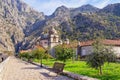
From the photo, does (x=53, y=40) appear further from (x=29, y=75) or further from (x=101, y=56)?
(x=101, y=56)

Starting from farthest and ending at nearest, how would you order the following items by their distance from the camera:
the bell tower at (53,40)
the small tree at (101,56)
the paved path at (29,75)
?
the bell tower at (53,40) < the small tree at (101,56) < the paved path at (29,75)

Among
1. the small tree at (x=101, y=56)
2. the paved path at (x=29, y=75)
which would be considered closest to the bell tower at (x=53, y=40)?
the paved path at (x=29, y=75)

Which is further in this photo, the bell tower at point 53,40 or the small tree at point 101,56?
the bell tower at point 53,40

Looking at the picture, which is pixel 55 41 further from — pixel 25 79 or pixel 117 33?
pixel 25 79

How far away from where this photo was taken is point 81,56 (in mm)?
99875

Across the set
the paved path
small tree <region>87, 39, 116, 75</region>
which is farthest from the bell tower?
small tree <region>87, 39, 116, 75</region>

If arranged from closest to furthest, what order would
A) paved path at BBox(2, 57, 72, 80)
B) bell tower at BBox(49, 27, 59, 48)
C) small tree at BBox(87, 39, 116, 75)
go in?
1. paved path at BBox(2, 57, 72, 80)
2. small tree at BBox(87, 39, 116, 75)
3. bell tower at BBox(49, 27, 59, 48)

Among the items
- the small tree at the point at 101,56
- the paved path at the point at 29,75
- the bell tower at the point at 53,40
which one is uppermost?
the bell tower at the point at 53,40

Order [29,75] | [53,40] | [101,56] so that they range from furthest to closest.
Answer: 1. [53,40]
2. [29,75]
3. [101,56]

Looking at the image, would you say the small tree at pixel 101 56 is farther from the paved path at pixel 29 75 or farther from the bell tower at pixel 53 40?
the bell tower at pixel 53 40

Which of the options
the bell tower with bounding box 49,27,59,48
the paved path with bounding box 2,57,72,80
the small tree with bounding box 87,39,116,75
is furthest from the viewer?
the bell tower with bounding box 49,27,59,48

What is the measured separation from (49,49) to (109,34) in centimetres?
8371

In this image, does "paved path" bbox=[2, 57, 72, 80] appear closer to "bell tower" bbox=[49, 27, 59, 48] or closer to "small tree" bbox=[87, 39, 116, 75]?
"small tree" bbox=[87, 39, 116, 75]

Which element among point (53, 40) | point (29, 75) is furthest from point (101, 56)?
point (53, 40)
